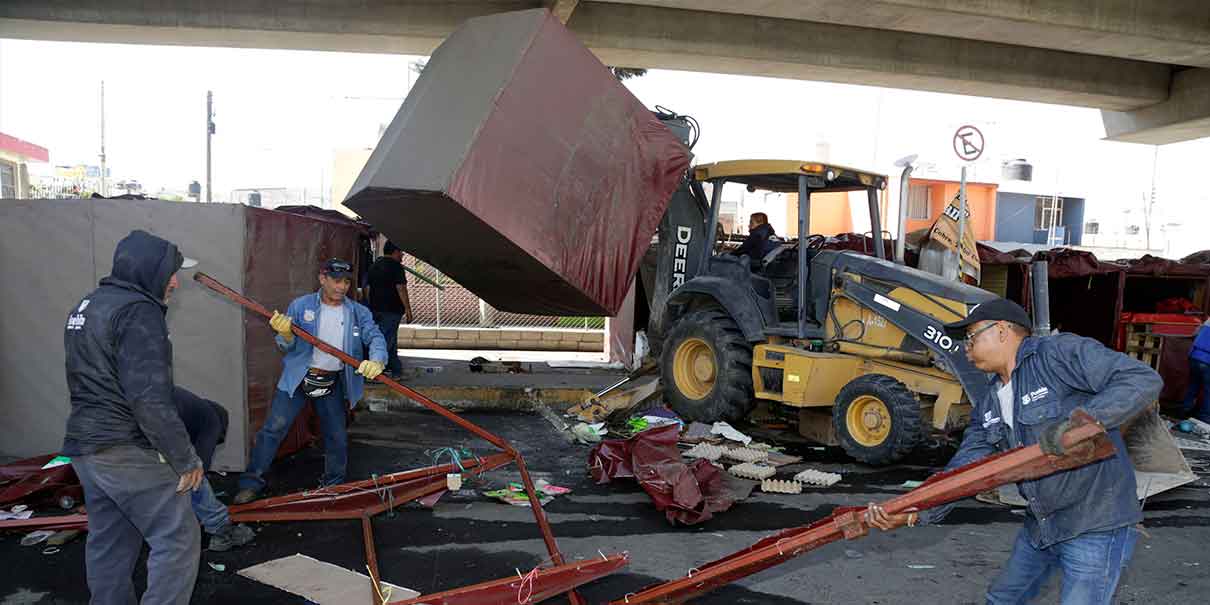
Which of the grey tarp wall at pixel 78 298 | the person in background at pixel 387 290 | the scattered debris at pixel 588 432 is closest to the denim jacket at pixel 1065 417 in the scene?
the scattered debris at pixel 588 432

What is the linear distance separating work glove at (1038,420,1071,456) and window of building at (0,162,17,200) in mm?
27404

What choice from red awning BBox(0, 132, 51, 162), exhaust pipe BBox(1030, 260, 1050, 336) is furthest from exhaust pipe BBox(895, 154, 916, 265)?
red awning BBox(0, 132, 51, 162)

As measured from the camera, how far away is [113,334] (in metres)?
3.03

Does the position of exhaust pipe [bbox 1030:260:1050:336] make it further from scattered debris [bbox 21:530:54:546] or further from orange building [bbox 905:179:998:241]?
orange building [bbox 905:179:998:241]

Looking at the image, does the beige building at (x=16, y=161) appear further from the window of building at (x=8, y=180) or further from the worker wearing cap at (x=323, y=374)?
the worker wearing cap at (x=323, y=374)

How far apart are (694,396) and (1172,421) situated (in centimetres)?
580

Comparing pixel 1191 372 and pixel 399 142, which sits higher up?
pixel 399 142

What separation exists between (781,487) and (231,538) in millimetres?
3714

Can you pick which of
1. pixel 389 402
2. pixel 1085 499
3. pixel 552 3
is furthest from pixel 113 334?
pixel 552 3

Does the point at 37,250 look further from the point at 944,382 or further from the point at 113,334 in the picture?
the point at 944,382

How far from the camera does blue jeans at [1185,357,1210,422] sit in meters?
Result: 9.09

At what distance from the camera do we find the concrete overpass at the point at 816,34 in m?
11.2

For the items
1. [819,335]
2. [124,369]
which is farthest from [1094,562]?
[819,335]

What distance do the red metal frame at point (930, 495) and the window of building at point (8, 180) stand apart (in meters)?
26.4
